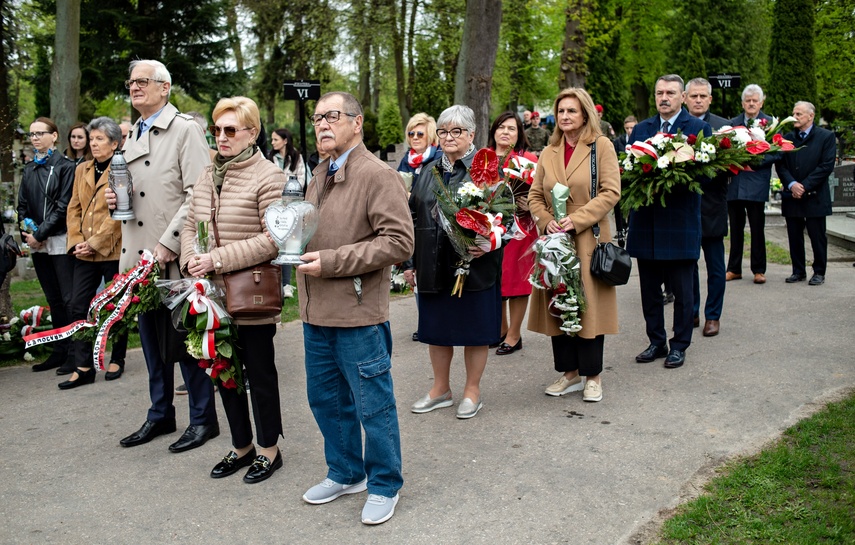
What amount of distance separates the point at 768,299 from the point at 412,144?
436 cm

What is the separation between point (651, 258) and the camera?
6770 millimetres

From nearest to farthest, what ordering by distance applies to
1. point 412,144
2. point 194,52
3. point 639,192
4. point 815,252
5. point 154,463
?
point 154,463 < point 639,192 < point 412,144 < point 815,252 < point 194,52

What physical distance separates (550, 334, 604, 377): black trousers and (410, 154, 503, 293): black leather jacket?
0.83m

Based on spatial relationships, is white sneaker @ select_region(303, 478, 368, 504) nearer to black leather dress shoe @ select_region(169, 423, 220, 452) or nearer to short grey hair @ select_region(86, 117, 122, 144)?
black leather dress shoe @ select_region(169, 423, 220, 452)

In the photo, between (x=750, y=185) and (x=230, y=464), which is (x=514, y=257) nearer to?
(x=230, y=464)

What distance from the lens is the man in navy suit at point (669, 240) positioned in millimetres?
6676

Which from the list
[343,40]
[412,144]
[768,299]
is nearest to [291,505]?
[412,144]

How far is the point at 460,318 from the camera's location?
5621mm

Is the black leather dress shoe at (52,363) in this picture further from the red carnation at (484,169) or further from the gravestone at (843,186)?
the gravestone at (843,186)

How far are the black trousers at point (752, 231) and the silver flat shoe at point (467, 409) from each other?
570 centimetres

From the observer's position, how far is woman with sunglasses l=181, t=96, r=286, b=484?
14.3ft

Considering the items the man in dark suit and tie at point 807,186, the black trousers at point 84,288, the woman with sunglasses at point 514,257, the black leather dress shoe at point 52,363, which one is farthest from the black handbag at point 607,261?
the man in dark suit and tie at point 807,186

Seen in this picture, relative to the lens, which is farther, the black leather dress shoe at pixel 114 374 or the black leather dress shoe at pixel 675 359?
the black leather dress shoe at pixel 114 374

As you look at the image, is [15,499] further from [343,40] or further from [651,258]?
[343,40]
